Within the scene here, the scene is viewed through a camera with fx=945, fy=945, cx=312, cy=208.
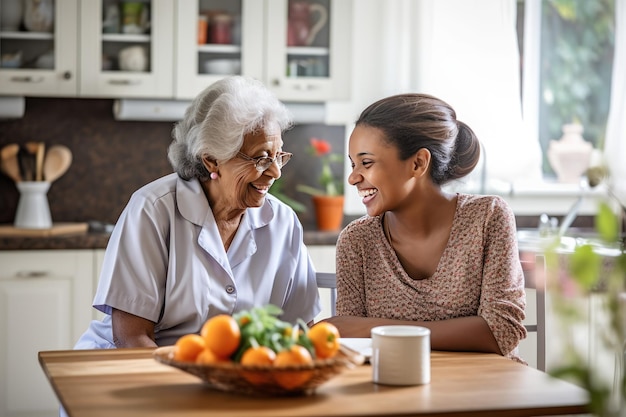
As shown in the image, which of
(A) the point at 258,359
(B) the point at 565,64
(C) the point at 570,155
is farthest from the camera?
(B) the point at 565,64

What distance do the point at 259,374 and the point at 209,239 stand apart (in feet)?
2.74

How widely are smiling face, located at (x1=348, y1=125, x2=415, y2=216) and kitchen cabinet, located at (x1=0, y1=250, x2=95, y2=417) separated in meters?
1.78

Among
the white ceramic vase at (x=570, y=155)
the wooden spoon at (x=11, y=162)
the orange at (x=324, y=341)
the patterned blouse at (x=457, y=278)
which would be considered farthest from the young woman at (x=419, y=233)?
the white ceramic vase at (x=570, y=155)

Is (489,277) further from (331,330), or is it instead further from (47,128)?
(47,128)

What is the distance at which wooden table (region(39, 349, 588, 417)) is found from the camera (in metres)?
1.46

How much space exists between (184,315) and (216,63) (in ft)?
6.77

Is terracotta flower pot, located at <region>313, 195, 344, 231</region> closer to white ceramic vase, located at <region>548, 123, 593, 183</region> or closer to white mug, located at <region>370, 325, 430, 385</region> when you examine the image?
white ceramic vase, located at <region>548, 123, 593, 183</region>

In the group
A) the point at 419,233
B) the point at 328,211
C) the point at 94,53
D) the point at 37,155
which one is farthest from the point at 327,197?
the point at 419,233

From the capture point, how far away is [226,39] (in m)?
4.12

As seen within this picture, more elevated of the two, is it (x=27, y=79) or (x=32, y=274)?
(x=27, y=79)

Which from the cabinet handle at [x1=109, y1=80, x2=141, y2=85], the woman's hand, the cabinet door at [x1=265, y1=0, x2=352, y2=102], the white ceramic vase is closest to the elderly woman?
the woman's hand

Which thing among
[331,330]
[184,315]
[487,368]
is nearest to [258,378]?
[331,330]

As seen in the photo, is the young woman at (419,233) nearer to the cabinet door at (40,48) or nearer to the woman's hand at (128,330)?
the woman's hand at (128,330)

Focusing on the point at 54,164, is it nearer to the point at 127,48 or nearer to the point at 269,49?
the point at 127,48
